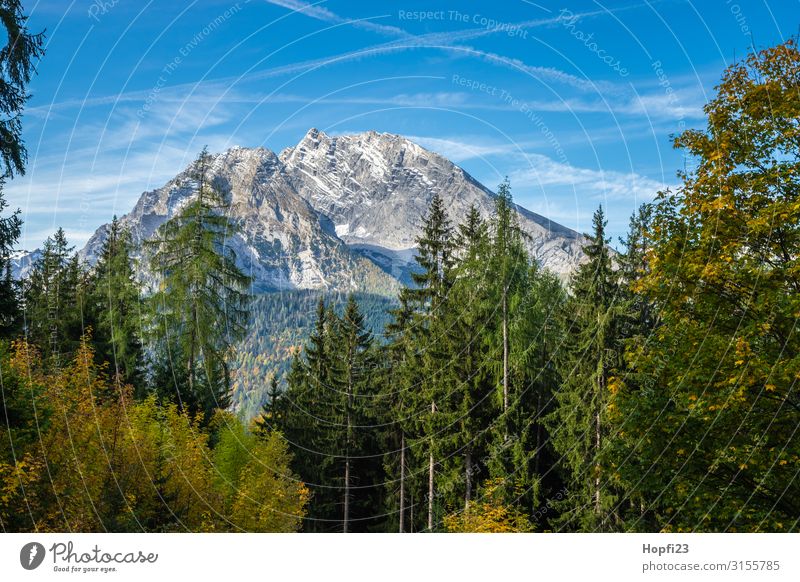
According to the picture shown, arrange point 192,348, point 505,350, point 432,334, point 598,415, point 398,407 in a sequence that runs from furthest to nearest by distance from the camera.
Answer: point 398,407
point 432,334
point 505,350
point 192,348
point 598,415

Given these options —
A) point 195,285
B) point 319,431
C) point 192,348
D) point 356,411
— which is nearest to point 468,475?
point 356,411

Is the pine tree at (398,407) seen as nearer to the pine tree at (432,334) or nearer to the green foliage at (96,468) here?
the pine tree at (432,334)

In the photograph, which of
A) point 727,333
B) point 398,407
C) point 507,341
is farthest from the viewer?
→ point 398,407

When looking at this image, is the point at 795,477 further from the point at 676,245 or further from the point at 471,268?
the point at 471,268

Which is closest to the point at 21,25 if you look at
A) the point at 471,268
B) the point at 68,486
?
the point at 68,486

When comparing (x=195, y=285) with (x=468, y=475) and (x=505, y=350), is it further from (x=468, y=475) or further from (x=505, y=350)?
(x=468, y=475)

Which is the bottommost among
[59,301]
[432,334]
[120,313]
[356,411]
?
[356,411]

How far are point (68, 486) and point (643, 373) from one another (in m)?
12.9
